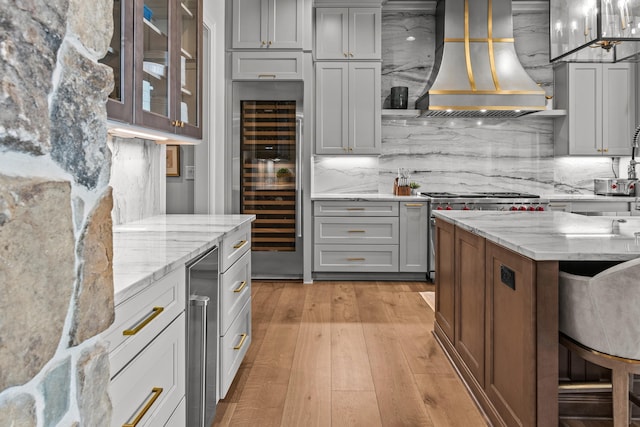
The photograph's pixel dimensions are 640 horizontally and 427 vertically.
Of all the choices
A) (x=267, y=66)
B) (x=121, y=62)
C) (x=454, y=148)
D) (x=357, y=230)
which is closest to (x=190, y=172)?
(x=267, y=66)

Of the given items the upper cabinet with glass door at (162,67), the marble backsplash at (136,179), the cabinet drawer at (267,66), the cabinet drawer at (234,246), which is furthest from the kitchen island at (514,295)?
the cabinet drawer at (267,66)

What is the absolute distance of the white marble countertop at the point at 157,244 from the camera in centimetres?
123

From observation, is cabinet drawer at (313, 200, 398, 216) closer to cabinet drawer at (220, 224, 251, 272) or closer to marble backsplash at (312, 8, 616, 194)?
marble backsplash at (312, 8, 616, 194)

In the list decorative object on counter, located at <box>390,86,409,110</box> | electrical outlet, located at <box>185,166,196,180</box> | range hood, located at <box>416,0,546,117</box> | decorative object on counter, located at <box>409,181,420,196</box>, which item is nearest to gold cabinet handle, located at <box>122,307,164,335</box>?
electrical outlet, located at <box>185,166,196,180</box>

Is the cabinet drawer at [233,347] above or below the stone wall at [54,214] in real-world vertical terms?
below

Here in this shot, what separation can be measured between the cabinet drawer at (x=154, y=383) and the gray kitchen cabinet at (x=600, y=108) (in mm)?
4951

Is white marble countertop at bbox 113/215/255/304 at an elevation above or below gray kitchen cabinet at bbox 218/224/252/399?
above

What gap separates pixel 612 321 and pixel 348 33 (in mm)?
4186

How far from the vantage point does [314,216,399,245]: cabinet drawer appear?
16.3 feet

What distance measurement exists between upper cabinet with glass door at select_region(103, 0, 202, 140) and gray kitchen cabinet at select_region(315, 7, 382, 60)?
8.54ft

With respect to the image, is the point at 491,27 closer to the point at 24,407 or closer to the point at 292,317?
the point at 292,317

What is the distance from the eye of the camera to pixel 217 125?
13.5 feet

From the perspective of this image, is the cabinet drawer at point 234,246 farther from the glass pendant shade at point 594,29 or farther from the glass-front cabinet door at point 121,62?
the glass pendant shade at point 594,29

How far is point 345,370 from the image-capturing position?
2.70 meters
